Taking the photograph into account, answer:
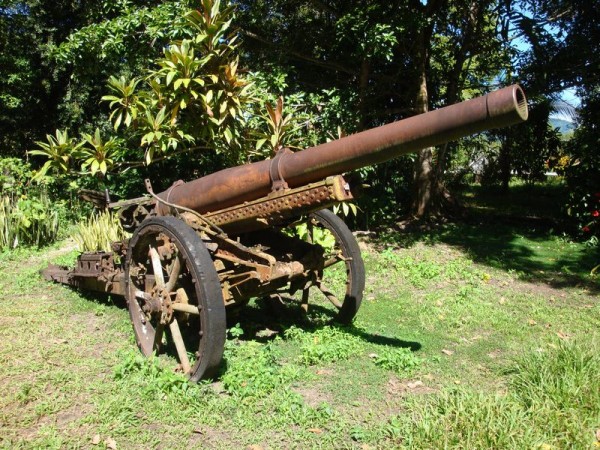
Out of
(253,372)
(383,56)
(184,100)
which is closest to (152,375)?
(253,372)

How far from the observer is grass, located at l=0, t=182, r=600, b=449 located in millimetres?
2986

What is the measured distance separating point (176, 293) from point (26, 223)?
545 cm

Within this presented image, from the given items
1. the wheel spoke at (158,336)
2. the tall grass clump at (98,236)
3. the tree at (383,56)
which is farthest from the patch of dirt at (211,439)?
the tree at (383,56)

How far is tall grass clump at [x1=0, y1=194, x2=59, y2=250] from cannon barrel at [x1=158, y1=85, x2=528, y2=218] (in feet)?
15.7

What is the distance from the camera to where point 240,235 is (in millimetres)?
4367

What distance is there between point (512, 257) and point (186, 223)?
5621 millimetres

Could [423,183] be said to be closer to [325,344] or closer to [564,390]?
[325,344]

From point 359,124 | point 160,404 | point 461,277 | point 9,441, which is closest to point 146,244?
point 160,404

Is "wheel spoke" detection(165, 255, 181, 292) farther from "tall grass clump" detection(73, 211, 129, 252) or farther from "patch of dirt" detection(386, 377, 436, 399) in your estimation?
"tall grass clump" detection(73, 211, 129, 252)

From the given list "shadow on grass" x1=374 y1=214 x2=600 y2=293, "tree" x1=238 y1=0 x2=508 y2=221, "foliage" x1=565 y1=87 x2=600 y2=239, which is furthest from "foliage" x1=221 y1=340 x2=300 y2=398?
"foliage" x1=565 y1=87 x2=600 y2=239

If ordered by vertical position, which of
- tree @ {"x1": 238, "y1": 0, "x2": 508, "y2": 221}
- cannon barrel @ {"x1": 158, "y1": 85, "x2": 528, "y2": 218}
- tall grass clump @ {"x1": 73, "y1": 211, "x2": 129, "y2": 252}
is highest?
tree @ {"x1": 238, "y1": 0, "x2": 508, "y2": 221}

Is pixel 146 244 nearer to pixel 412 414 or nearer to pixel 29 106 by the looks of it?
pixel 412 414

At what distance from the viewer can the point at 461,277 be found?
661 cm

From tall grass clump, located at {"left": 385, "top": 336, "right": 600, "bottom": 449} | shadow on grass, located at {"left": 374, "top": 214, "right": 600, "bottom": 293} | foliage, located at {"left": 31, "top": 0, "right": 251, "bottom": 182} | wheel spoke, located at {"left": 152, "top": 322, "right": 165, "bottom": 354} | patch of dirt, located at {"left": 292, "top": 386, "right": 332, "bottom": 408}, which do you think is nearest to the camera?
tall grass clump, located at {"left": 385, "top": 336, "right": 600, "bottom": 449}
